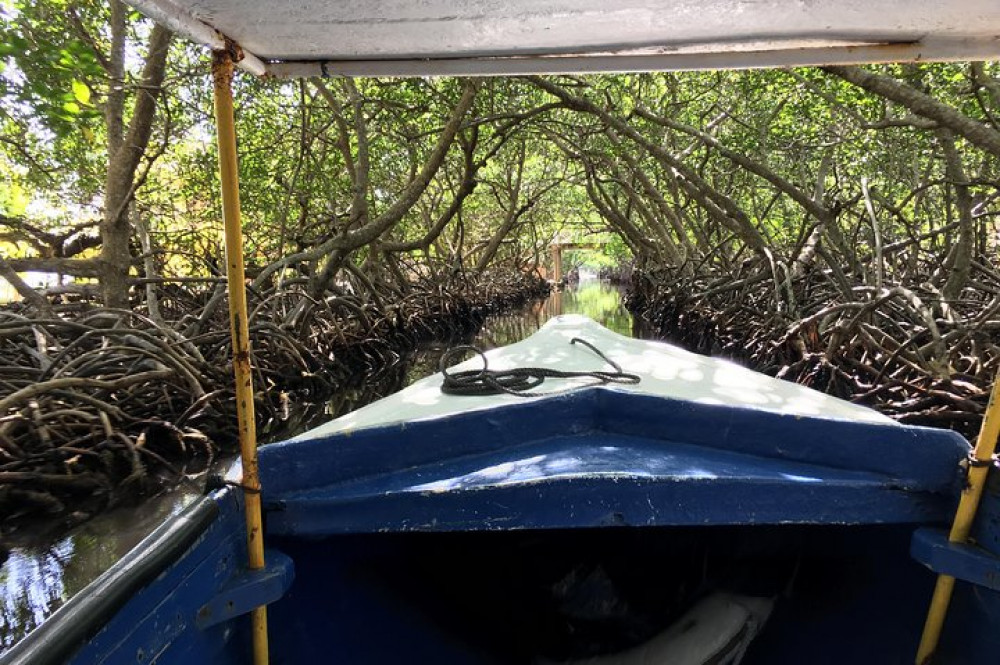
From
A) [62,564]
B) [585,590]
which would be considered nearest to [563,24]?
[585,590]

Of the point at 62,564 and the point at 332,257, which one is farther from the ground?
the point at 332,257

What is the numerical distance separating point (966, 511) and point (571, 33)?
139 cm

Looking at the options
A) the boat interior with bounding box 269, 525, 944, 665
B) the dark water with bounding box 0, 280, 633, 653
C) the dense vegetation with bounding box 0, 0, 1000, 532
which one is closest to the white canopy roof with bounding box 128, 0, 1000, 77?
the boat interior with bounding box 269, 525, 944, 665

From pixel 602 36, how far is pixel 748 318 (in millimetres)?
8034

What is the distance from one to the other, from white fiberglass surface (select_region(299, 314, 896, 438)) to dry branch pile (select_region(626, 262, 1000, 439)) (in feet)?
7.20

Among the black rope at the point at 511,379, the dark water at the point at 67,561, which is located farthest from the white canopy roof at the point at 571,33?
the dark water at the point at 67,561

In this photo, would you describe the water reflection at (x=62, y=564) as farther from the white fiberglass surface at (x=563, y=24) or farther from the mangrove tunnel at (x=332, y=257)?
the white fiberglass surface at (x=563, y=24)

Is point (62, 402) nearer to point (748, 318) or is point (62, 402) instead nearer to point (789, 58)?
point (789, 58)

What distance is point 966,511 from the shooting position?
4.65 ft

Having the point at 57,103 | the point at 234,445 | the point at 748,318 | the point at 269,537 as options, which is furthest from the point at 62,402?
the point at 748,318

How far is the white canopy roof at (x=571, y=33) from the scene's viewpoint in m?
1.23

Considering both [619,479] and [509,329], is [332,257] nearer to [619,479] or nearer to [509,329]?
[619,479]

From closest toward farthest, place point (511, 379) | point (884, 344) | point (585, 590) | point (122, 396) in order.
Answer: point (585, 590), point (511, 379), point (122, 396), point (884, 344)

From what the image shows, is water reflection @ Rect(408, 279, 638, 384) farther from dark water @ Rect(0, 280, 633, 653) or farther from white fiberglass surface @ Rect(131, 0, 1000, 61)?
white fiberglass surface @ Rect(131, 0, 1000, 61)
